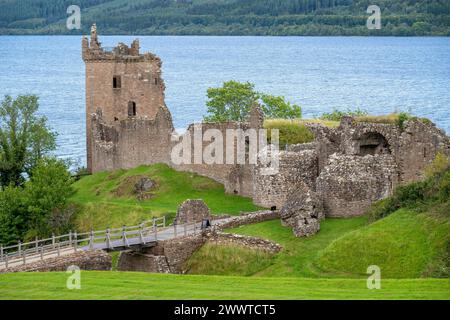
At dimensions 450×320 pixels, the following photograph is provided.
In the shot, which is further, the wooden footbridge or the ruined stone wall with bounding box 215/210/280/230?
the ruined stone wall with bounding box 215/210/280/230

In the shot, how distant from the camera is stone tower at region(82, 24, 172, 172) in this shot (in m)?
71.9

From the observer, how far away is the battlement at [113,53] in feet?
241

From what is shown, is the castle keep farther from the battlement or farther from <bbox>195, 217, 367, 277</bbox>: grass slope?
the battlement

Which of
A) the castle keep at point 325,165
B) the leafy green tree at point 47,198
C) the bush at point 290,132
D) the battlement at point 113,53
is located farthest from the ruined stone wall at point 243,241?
the battlement at point 113,53

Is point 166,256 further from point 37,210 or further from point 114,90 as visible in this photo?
point 114,90

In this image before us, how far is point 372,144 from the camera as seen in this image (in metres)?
52.4

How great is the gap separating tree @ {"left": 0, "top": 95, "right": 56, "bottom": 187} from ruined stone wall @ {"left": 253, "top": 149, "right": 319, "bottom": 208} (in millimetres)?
26471

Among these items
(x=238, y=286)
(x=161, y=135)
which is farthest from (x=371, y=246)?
(x=161, y=135)

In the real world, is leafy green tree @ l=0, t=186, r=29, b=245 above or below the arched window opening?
below

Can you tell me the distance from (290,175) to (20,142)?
2982 cm

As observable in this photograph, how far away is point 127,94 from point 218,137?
1435 cm

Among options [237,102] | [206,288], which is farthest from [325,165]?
[237,102]

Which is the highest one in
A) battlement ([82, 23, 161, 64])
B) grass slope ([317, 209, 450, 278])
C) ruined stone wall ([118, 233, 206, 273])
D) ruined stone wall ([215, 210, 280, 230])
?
battlement ([82, 23, 161, 64])

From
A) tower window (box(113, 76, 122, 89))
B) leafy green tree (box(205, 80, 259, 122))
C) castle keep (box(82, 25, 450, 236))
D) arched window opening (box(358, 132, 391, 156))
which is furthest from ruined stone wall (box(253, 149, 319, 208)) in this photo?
leafy green tree (box(205, 80, 259, 122))
